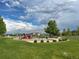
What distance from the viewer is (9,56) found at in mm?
23672

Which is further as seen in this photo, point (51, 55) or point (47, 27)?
point (47, 27)

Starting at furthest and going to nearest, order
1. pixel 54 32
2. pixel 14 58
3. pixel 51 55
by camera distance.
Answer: pixel 54 32 → pixel 51 55 → pixel 14 58

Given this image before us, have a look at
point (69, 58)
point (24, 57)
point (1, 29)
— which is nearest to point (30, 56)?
point (24, 57)

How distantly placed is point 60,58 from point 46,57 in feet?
6.06

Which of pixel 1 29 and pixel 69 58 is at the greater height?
pixel 1 29

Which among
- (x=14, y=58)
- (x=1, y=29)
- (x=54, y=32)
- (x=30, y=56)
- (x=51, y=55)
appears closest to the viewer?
(x=14, y=58)

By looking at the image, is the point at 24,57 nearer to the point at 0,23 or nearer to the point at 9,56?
the point at 9,56

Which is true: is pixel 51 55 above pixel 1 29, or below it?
below

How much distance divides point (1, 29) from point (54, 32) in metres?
24.8

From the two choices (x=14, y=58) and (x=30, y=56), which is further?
(x=30, y=56)

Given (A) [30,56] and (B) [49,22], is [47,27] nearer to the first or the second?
(B) [49,22]

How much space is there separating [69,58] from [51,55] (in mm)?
2252

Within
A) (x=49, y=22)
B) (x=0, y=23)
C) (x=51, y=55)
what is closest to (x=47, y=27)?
(x=49, y=22)

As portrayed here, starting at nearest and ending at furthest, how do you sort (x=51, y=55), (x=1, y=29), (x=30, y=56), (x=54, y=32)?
(x=30, y=56) < (x=51, y=55) < (x=1, y=29) < (x=54, y=32)
